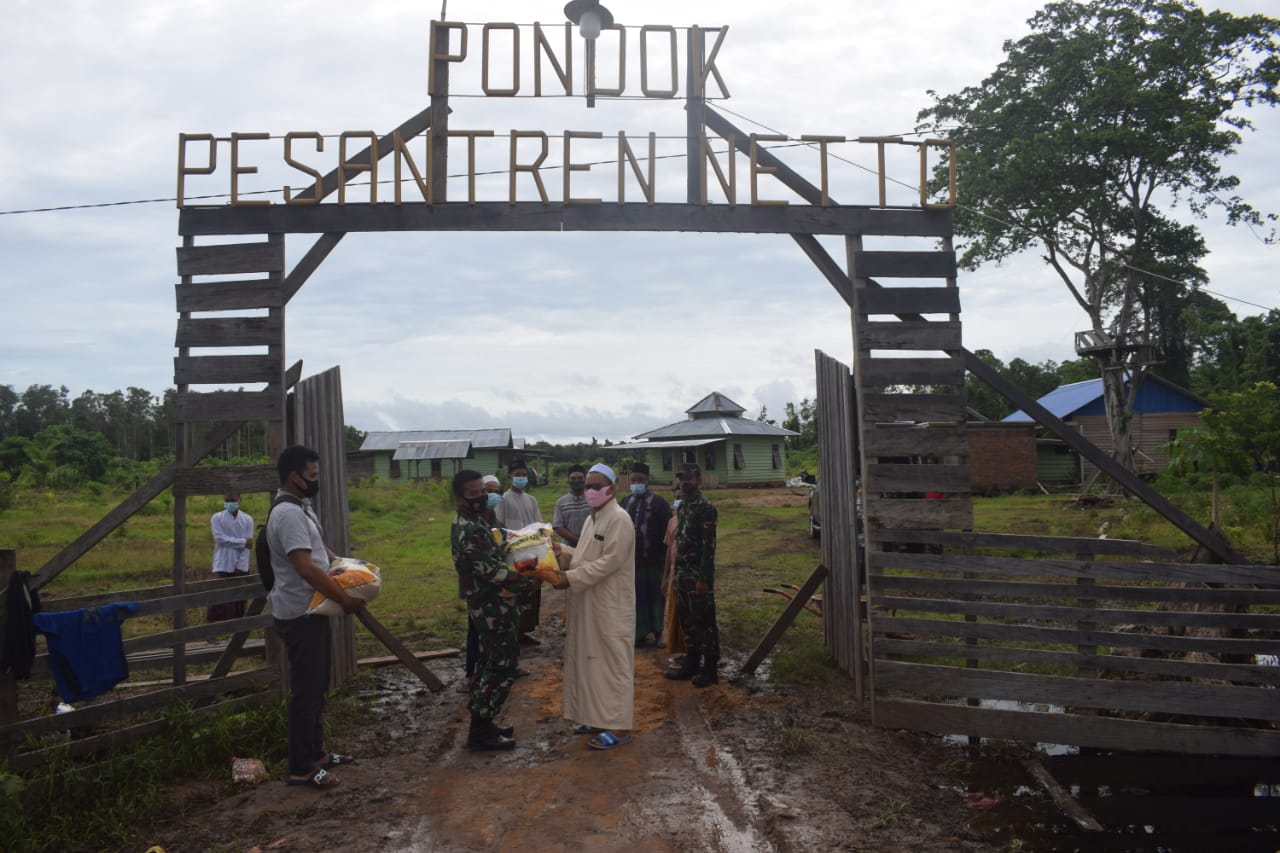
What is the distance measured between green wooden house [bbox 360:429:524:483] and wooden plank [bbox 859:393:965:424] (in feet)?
135

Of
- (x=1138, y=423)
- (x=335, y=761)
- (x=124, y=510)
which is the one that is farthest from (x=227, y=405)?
(x=1138, y=423)

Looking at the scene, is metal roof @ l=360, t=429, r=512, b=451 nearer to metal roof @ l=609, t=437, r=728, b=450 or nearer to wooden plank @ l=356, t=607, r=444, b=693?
metal roof @ l=609, t=437, r=728, b=450

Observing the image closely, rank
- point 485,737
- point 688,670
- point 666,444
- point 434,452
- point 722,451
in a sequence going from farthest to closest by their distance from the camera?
point 434,452, point 722,451, point 666,444, point 688,670, point 485,737

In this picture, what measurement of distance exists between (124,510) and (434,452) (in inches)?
1670

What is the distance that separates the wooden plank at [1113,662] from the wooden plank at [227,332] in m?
5.18

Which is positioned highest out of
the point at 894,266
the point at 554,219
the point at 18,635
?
the point at 554,219

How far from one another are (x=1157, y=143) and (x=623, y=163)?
83.0 ft

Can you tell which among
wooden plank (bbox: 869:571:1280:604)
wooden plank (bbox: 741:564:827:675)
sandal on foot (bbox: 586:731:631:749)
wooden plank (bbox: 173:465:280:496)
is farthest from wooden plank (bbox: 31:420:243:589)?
wooden plank (bbox: 869:571:1280:604)

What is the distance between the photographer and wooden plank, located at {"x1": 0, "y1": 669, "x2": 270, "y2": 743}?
5.07 meters

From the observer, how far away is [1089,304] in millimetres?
29328

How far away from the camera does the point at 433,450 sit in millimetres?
48000

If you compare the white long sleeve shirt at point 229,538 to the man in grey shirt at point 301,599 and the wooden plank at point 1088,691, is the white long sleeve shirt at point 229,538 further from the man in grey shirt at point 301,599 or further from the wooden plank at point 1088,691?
the wooden plank at point 1088,691

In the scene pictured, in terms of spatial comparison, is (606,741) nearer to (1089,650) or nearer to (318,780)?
(318,780)

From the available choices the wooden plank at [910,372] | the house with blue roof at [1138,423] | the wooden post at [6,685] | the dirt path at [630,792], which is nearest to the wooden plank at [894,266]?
the wooden plank at [910,372]
